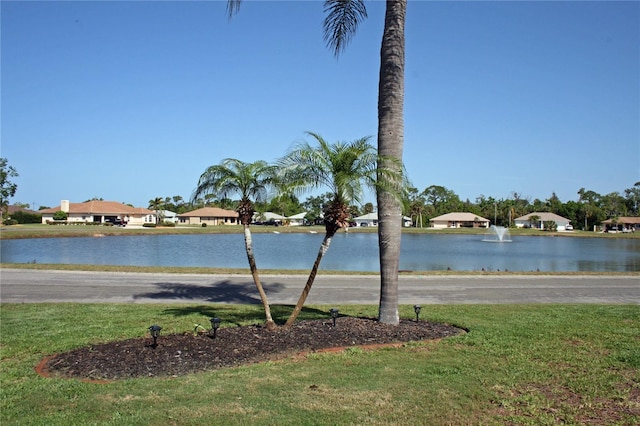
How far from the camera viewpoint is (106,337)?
8516mm

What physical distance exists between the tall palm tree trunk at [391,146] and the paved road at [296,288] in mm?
4047

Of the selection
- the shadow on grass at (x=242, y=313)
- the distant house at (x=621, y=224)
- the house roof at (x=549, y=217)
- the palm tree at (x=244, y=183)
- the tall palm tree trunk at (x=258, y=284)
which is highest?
the house roof at (x=549, y=217)

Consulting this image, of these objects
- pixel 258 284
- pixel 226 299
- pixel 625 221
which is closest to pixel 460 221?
pixel 625 221

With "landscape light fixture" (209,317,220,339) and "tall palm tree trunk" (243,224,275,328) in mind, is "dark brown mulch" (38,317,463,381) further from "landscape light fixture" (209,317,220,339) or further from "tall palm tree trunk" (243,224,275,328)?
"tall palm tree trunk" (243,224,275,328)

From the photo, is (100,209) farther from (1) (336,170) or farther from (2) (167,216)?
(1) (336,170)

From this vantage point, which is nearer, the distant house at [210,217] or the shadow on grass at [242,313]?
the shadow on grass at [242,313]

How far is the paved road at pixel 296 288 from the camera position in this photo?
1381cm

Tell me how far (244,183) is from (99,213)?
10202 centimetres

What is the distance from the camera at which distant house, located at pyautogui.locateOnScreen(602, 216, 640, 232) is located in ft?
366

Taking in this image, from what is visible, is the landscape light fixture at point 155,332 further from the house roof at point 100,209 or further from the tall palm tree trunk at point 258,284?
the house roof at point 100,209

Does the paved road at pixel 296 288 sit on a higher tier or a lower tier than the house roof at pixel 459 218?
lower

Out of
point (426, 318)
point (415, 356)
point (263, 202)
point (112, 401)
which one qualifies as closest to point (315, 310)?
point (426, 318)

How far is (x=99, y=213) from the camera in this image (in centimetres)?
10175

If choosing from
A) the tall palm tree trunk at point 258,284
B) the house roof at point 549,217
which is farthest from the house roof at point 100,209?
the tall palm tree trunk at point 258,284
